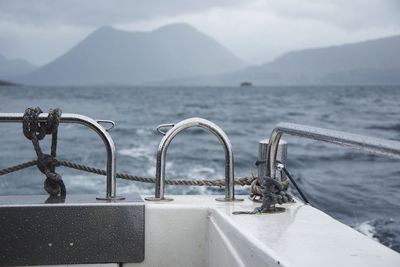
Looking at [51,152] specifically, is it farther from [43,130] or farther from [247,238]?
[247,238]

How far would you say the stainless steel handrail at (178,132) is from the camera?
2.41 m

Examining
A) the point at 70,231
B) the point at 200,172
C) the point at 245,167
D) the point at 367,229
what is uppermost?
the point at 70,231

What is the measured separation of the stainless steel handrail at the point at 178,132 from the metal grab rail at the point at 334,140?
177 millimetres

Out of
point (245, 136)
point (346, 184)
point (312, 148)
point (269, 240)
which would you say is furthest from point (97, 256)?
point (245, 136)

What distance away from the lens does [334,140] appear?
1.73 metres

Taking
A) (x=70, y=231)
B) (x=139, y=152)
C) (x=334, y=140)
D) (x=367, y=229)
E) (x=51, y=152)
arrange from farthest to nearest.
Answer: (x=139, y=152), (x=367, y=229), (x=51, y=152), (x=70, y=231), (x=334, y=140)

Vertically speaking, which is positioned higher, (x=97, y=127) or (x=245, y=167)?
(x=97, y=127)

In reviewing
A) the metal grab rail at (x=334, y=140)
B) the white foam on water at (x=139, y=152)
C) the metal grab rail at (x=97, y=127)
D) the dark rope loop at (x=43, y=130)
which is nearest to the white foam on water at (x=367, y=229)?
the metal grab rail at (x=334, y=140)

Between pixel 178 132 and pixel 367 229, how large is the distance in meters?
5.74

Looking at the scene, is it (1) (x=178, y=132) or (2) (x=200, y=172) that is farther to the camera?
(2) (x=200, y=172)

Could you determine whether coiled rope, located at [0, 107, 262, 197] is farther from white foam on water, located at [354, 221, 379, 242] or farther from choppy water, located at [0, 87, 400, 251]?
white foam on water, located at [354, 221, 379, 242]

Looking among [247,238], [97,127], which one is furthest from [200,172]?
[247,238]

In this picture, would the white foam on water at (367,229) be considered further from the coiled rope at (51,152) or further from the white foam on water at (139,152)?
the white foam on water at (139,152)

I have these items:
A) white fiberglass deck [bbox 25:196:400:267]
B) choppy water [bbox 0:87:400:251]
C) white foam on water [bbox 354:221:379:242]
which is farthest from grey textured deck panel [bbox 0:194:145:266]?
white foam on water [bbox 354:221:379:242]
